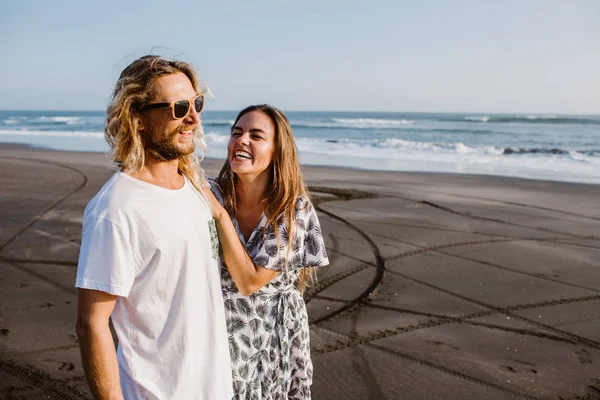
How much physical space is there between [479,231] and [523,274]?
1965 mm

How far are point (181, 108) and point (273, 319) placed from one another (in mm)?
1046

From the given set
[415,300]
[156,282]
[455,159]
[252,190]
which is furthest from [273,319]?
[455,159]

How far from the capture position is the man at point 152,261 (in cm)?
160

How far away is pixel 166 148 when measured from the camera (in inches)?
74.6

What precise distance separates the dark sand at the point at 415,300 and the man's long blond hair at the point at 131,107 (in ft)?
8.11

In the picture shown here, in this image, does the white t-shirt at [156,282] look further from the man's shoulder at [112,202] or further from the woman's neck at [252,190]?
the woman's neck at [252,190]

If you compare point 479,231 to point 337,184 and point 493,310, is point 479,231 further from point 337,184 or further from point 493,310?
point 337,184

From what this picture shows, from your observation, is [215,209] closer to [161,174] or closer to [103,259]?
[161,174]

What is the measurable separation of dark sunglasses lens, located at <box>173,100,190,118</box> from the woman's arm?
0.35 m

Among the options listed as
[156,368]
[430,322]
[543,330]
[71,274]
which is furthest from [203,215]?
[71,274]

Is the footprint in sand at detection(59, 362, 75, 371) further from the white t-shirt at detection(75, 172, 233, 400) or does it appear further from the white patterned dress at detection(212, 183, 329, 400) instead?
the white t-shirt at detection(75, 172, 233, 400)

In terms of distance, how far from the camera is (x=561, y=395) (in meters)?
3.73

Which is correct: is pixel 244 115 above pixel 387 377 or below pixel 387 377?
above

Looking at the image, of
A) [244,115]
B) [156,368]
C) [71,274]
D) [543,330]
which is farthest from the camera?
[71,274]
